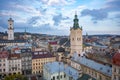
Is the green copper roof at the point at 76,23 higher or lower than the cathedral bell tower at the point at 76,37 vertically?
higher

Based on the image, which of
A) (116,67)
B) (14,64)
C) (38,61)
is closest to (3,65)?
(14,64)

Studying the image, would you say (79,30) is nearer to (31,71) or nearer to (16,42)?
(31,71)

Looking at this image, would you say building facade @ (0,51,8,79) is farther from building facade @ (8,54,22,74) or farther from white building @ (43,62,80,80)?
Answer: white building @ (43,62,80,80)

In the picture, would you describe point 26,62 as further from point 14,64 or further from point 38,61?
point 14,64

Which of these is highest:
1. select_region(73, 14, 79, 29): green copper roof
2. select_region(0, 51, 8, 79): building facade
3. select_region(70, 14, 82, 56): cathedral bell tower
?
select_region(73, 14, 79, 29): green copper roof

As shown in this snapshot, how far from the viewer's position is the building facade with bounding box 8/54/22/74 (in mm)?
82312

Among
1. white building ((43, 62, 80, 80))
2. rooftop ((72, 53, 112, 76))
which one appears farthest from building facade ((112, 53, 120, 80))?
white building ((43, 62, 80, 80))

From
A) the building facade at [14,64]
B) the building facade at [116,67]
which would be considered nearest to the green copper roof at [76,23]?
the building facade at [14,64]

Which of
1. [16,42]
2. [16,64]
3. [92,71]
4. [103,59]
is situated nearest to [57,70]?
[92,71]

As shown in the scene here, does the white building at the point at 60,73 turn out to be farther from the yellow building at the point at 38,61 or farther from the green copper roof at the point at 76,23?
the green copper roof at the point at 76,23

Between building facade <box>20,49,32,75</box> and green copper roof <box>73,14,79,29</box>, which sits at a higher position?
green copper roof <box>73,14,79,29</box>

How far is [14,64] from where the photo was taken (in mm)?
83125

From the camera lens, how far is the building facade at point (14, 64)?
8231cm

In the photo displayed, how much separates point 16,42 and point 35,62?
261 feet
